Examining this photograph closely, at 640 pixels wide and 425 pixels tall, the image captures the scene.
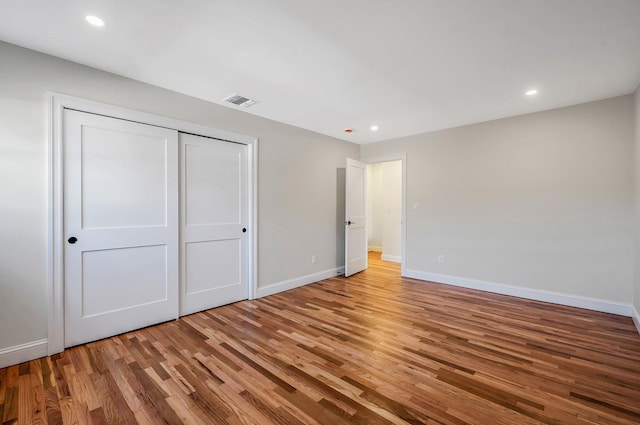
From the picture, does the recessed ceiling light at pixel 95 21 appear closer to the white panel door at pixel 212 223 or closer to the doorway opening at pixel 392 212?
the white panel door at pixel 212 223

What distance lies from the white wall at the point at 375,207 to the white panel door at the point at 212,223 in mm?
5153

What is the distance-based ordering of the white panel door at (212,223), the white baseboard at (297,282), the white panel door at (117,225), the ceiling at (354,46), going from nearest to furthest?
the ceiling at (354,46) < the white panel door at (117,225) < the white panel door at (212,223) < the white baseboard at (297,282)

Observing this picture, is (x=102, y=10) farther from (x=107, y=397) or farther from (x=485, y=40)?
(x=485, y=40)

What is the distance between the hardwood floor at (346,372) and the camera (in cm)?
166

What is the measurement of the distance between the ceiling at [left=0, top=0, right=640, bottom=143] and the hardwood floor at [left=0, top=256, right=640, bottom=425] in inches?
97.8

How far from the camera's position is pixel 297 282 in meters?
4.31

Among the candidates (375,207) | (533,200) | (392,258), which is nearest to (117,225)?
(533,200)

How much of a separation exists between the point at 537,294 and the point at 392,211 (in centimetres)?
→ 339

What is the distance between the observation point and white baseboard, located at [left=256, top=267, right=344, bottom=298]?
388 cm

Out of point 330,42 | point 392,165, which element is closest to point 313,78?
point 330,42

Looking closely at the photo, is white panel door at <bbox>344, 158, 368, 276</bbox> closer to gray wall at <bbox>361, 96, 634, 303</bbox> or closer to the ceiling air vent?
gray wall at <bbox>361, 96, 634, 303</bbox>

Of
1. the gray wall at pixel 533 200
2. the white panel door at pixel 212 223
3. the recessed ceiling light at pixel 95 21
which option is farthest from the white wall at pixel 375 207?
the recessed ceiling light at pixel 95 21

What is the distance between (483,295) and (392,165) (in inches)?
145

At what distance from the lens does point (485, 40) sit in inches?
83.3
